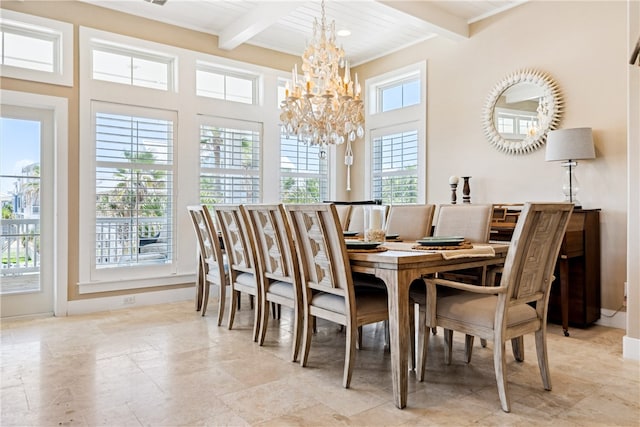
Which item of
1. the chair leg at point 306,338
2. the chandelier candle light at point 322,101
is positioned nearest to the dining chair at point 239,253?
the chair leg at point 306,338

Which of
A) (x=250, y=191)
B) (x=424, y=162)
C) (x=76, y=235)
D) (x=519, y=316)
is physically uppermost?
(x=424, y=162)

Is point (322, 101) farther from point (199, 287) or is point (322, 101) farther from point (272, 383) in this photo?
point (272, 383)

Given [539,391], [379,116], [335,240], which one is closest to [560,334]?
[539,391]

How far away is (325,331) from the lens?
142 inches

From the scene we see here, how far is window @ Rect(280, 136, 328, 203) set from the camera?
574cm

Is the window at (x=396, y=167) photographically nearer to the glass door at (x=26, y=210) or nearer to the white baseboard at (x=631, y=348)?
the white baseboard at (x=631, y=348)

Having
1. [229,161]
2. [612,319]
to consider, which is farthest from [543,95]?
[229,161]

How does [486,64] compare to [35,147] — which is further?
[486,64]

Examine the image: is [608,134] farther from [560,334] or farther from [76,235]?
[76,235]

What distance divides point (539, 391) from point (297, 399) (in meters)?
1.34

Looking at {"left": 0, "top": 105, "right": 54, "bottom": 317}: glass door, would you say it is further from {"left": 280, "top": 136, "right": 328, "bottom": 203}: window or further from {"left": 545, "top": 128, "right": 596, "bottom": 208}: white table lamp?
{"left": 545, "top": 128, "right": 596, "bottom": 208}: white table lamp

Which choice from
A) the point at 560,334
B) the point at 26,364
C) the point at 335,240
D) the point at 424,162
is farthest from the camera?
the point at 424,162

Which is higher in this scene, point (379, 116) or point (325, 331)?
point (379, 116)

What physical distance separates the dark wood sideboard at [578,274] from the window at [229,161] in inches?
119
